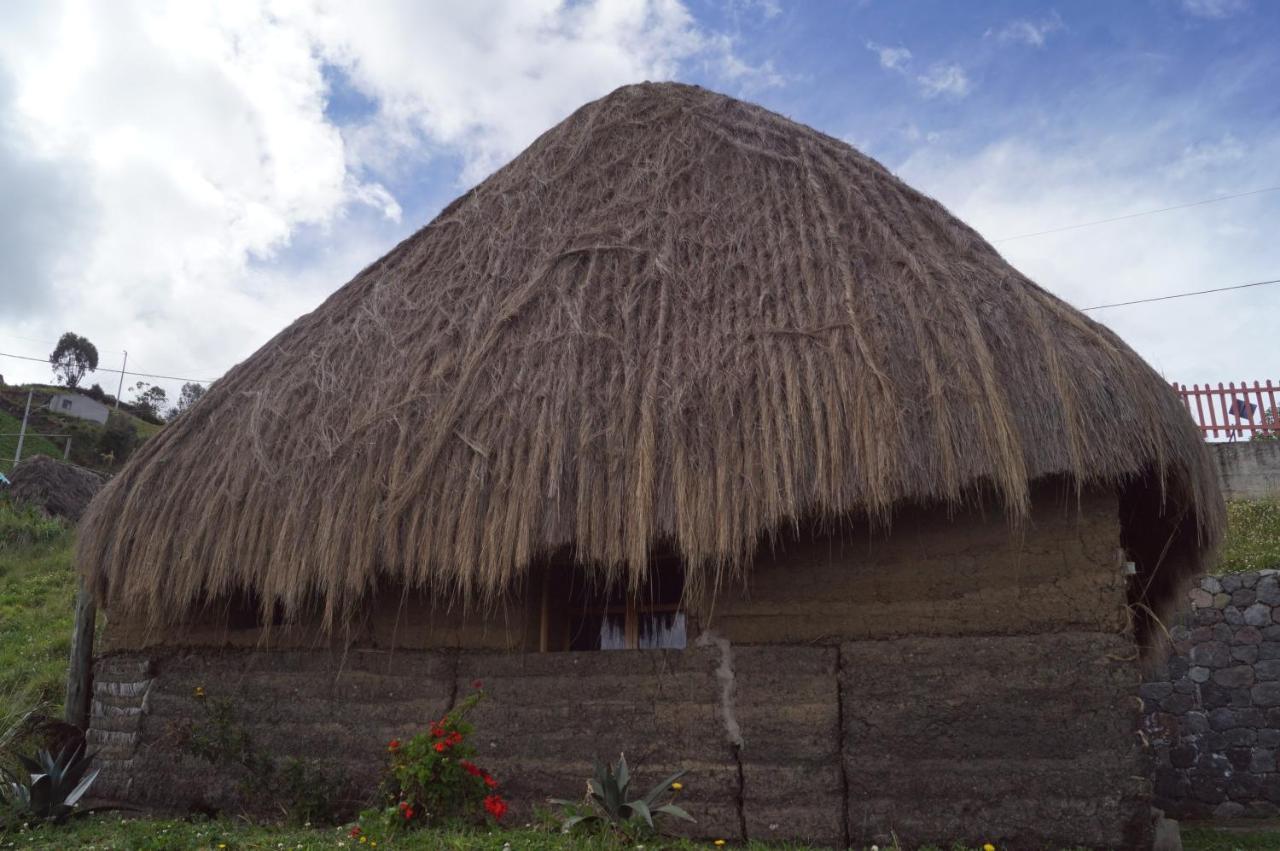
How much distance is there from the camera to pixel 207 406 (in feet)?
23.4

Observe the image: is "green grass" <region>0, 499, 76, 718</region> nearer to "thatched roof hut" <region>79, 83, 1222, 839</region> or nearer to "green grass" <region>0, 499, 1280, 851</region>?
"green grass" <region>0, 499, 1280, 851</region>

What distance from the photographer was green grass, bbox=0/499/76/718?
1041 centimetres

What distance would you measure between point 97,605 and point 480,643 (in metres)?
2.97

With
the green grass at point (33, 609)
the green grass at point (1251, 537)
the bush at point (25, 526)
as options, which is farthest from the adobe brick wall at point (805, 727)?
the bush at point (25, 526)

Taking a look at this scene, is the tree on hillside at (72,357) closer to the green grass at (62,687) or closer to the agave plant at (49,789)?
the green grass at (62,687)

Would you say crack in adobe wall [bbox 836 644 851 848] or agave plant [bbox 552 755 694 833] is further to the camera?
crack in adobe wall [bbox 836 644 851 848]

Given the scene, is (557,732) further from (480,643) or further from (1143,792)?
(1143,792)

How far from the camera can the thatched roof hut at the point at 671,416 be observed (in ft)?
15.2

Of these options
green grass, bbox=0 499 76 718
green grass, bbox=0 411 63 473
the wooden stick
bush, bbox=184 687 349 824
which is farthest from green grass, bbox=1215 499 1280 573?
green grass, bbox=0 411 63 473

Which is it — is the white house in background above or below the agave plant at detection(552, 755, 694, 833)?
above

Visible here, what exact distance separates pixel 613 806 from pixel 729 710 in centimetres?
89

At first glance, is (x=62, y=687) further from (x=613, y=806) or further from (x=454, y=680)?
(x=613, y=806)

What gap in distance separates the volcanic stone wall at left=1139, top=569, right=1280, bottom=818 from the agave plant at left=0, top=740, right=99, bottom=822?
8.70 metres

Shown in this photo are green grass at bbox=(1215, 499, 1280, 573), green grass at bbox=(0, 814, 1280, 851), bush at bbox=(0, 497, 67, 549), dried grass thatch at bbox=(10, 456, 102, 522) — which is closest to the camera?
green grass at bbox=(0, 814, 1280, 851)
